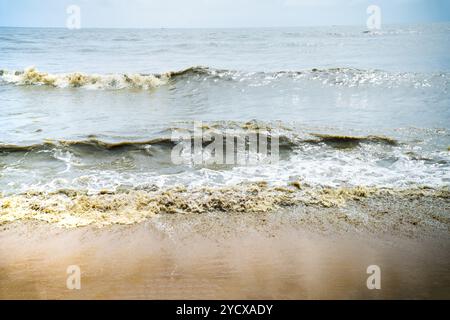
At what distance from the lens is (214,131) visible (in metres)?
8.38

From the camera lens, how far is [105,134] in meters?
8.21

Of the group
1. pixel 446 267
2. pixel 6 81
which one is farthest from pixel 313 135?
pixel 6 81

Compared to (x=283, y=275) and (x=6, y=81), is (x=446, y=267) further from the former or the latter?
(x=6, y=81)

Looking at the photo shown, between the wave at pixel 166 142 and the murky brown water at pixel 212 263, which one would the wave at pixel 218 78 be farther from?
the murky brown water at pixel 212 263

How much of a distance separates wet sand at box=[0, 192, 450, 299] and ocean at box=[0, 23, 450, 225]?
0.49m

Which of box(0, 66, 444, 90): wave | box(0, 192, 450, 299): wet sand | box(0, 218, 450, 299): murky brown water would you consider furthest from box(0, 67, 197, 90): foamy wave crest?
box(0, 218, 450, 299): murky brown water

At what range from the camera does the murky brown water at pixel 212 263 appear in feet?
9.80

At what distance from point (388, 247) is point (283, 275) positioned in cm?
125

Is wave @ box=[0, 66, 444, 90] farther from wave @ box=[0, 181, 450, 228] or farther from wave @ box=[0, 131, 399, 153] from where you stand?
wave @ box=[0, 181, 450, 228]

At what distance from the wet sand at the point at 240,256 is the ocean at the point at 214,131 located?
0.49 metres

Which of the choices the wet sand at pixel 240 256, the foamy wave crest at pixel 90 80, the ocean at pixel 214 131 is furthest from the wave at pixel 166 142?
the foamy wave crest at pixel 90 80

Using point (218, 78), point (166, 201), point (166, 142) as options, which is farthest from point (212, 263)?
point (218, 78)

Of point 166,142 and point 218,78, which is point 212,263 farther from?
point 218,78

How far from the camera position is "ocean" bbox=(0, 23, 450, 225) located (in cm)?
536
